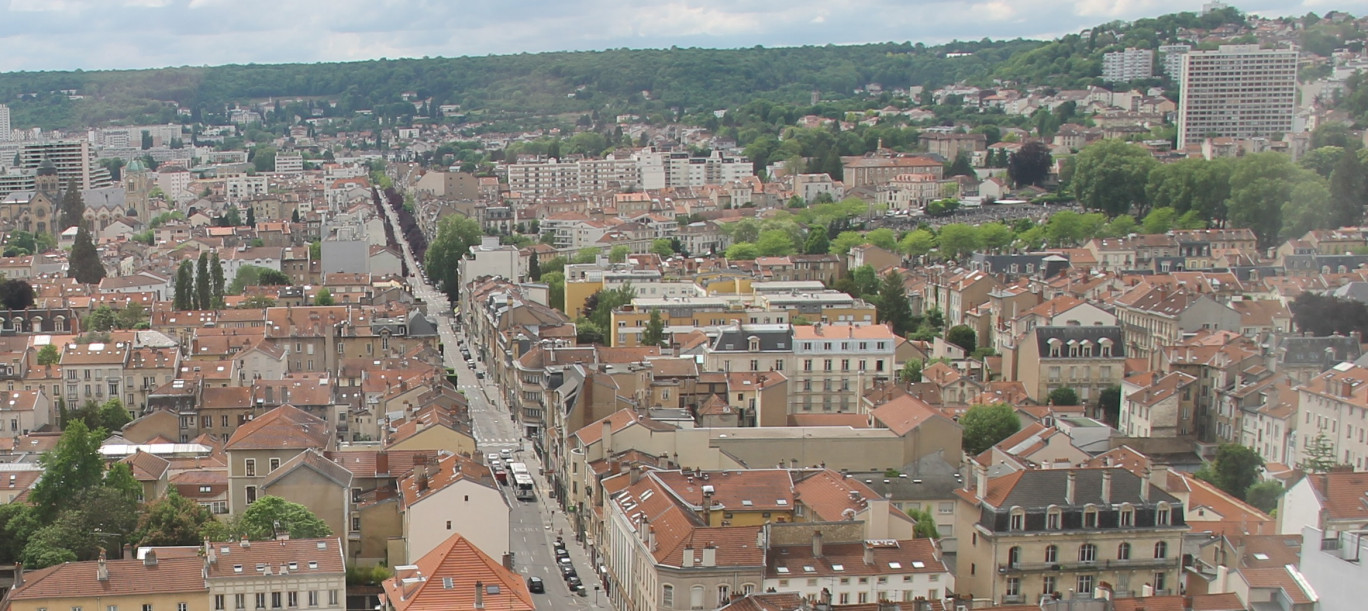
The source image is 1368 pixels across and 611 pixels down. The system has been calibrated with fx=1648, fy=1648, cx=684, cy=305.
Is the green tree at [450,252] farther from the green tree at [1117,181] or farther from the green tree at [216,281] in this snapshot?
the green tree at [1117,181]

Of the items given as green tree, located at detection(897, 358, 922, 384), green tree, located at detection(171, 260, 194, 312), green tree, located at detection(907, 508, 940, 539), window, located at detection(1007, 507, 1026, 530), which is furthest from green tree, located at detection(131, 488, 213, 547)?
green tree, located at detection(171, 260, 194, 312)

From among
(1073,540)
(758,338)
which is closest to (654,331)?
(758,338)

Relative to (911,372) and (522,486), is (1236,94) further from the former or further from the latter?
(522,486)

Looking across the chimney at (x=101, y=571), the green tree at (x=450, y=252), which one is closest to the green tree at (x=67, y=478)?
the chimney at (x=101, y=571)

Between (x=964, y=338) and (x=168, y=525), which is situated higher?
(x=168, y=525)

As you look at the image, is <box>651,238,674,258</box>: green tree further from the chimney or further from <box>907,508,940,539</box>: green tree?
the chimney

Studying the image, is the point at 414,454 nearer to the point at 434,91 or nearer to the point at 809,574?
the point at 809,574
